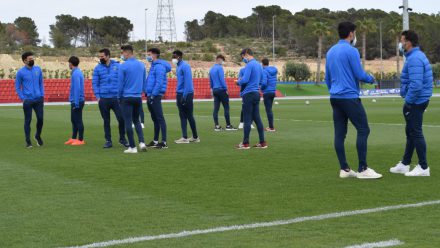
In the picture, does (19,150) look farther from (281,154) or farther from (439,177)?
(439,177)

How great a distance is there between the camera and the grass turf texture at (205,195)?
6.62 metres

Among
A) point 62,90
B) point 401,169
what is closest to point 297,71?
point 62,90

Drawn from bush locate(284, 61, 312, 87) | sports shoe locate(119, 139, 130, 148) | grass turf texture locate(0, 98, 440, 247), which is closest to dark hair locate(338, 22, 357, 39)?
grass turf texture locate(0, 98, 440, 247)

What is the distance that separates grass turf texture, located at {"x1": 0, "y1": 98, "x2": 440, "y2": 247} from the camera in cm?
662

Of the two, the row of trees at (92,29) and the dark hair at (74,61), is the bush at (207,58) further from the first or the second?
the dark hair at (74,61)

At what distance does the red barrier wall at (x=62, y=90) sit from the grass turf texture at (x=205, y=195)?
1616 inches

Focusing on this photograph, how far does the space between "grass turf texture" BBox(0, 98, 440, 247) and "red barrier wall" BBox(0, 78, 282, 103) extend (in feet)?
135

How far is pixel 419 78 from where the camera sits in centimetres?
996

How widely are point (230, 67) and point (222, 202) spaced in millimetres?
105442

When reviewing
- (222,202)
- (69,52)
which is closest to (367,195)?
(222,202)

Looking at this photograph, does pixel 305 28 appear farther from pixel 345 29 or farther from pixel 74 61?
pixel 345 29

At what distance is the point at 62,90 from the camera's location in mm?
58062

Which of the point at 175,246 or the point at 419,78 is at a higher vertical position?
the point at 419,78

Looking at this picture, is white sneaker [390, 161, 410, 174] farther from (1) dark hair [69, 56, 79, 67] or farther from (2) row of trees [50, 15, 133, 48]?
(2) row of trees [50, 15, 133, 48]
